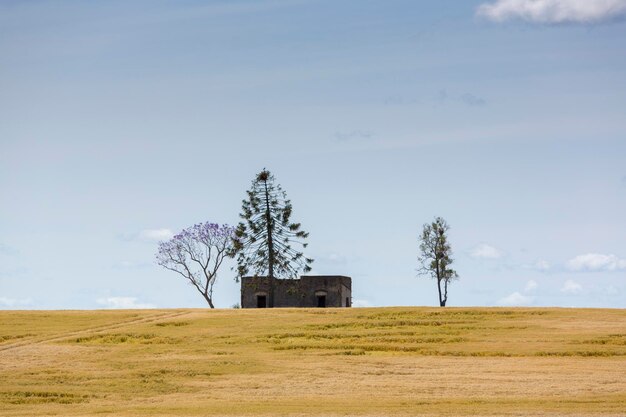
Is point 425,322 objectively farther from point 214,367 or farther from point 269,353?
point 214,367

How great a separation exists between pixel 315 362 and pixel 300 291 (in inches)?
1424

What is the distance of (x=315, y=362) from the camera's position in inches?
2095

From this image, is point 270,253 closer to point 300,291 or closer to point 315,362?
point 300,291

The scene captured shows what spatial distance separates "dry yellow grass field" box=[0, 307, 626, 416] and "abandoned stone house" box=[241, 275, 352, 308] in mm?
14492

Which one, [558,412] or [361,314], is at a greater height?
[361,314]

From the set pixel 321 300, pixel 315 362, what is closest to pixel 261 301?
pixel 321 300

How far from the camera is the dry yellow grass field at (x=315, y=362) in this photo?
4159 cm

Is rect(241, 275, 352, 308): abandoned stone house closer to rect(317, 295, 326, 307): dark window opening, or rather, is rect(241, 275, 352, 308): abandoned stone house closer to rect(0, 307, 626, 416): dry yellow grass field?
rect(317, 295, 326, 307): dark window opening

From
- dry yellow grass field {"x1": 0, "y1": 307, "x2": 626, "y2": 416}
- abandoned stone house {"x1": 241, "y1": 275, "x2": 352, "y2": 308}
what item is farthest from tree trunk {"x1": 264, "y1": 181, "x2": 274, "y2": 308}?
dry yellow grass field {"x1": 0, "y1": 307, "x2": 626, "y2": 416}

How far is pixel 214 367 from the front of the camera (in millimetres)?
52000

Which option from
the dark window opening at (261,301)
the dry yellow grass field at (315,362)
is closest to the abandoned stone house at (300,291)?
the dark window opening at (261,301)

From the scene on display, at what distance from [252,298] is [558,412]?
177 ft

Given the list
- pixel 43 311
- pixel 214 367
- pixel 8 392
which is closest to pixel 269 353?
pixel 214 367

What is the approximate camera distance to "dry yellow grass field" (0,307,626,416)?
136ft
